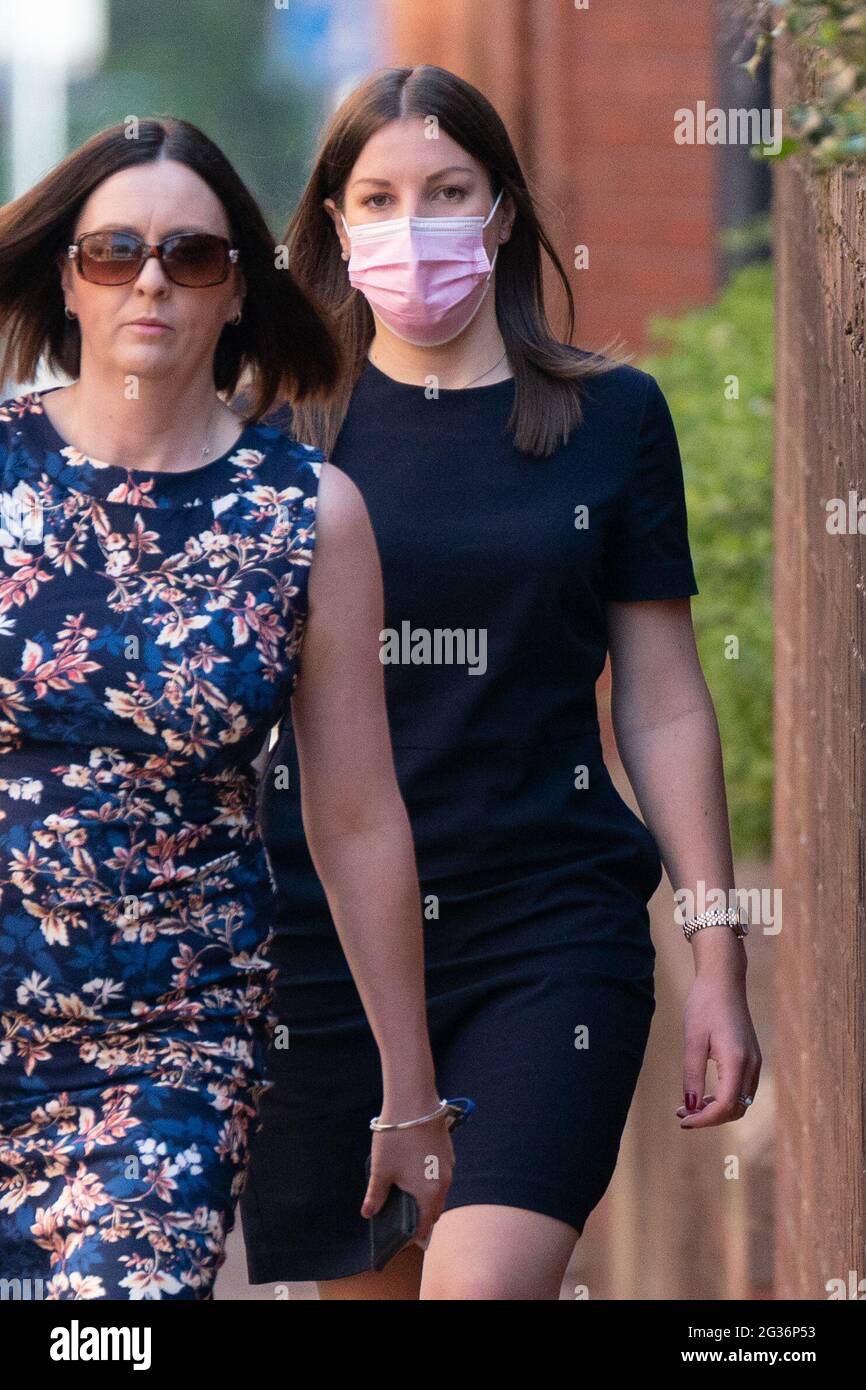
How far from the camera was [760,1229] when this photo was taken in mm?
6863

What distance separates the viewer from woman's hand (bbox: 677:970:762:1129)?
371cm

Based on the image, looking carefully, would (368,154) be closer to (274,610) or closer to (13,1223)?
(274,610)

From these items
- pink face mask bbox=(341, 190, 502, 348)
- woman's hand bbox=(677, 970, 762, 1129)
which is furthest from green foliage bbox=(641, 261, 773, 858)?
woman's hand bbox=(677, 970, 762, 1129)

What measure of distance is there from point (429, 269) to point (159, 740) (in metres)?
1.19

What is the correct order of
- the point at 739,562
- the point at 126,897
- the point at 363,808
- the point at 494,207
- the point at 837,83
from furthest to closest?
1. the point at 739,562
2. the point at 494,207
3. the point at 363,808
4. the point at 837,83
5. the point at 126,897

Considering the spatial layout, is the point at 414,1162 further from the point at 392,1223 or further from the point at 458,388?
the point at 458,388

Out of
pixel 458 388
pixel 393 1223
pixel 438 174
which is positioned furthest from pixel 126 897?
pixel 438 174

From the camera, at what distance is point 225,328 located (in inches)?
139

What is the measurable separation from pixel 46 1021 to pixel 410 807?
896 mm

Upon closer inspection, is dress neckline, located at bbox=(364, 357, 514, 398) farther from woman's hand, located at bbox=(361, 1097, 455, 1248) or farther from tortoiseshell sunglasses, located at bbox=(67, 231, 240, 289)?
woman's hand, located at bbox=(361, 1097, 455, 1248)

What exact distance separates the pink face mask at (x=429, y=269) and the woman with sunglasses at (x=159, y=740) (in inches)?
21.9

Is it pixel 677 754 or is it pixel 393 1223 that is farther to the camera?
pixel 677 754

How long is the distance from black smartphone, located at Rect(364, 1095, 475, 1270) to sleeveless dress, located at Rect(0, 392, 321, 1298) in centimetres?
34
